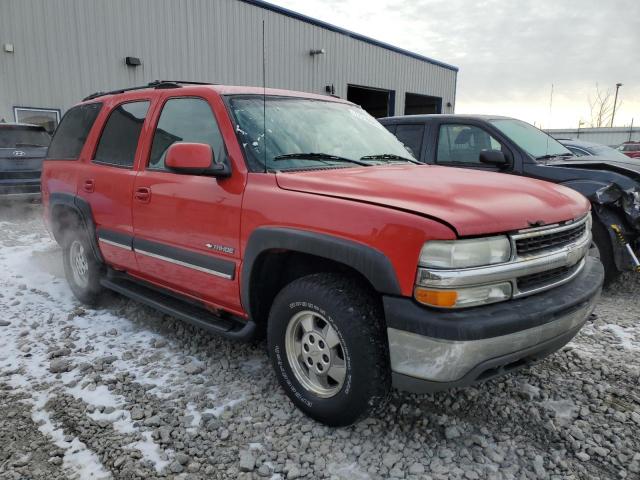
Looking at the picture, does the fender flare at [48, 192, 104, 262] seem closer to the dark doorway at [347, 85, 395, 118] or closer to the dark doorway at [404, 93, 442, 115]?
the dark doorway at [347, 85, 395, 118]

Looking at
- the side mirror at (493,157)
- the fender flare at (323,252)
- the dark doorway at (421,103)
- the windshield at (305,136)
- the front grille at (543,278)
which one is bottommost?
the front grille at (543,278)

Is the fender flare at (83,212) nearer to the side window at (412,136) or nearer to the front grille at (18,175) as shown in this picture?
the side window at (412,136)

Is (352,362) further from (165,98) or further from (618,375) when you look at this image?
(165,98)

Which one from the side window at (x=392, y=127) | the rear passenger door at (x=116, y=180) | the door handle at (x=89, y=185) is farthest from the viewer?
the side window at (x=392, y=127)

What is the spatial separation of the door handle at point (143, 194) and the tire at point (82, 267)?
108cm

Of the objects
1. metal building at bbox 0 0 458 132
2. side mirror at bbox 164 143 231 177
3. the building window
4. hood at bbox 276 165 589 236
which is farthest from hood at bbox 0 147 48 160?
hood at bbox 276 165 589 236

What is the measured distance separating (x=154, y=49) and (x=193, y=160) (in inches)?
466

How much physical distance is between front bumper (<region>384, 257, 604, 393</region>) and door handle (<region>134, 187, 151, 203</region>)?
206 centimetres

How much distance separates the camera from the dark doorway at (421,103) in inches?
982

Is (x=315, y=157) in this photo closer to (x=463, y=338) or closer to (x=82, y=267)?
(x=463, y=338)

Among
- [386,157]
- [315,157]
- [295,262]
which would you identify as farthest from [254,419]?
[386,157]

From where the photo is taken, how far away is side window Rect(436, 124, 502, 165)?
547cm

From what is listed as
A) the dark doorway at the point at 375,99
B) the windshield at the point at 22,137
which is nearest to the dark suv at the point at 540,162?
the windshield at the point at 22,137

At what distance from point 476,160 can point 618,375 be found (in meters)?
3.02
